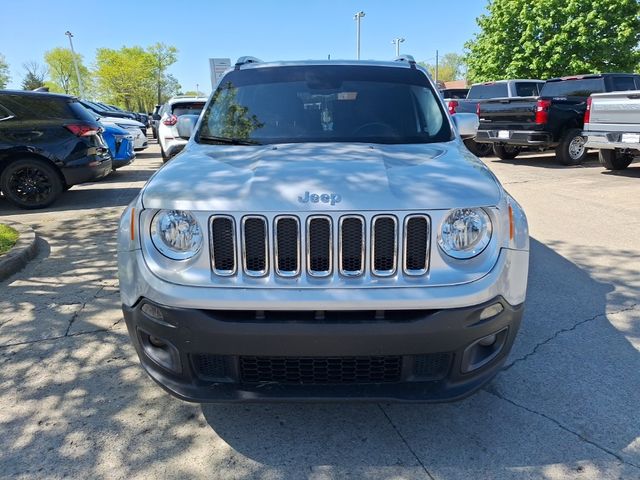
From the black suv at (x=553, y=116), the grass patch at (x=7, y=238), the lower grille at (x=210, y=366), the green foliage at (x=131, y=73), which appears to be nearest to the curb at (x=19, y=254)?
the grass patch at (x=7, y=238)

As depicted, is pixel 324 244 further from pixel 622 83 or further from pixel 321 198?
pixel 622 83

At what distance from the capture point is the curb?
4715 mm

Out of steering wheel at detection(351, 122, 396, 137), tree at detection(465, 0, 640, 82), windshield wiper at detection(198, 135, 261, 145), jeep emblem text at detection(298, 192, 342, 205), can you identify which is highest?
tree at detection(465, 0, 640, 82)

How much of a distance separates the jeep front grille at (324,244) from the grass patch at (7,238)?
160 inches

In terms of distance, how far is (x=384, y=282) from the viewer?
2131mm

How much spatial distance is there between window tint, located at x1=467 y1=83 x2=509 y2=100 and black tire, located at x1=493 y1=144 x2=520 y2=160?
1.38 meters

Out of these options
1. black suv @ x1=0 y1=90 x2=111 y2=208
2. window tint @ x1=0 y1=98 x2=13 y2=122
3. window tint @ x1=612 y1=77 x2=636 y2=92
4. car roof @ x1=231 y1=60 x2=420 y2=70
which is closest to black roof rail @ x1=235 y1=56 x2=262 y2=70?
car roof @ x1=231 y1=60 x2=420 y2=70

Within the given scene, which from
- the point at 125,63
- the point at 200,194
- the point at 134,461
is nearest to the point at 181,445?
the point at 134,461

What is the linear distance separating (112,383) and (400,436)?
1.71 metres

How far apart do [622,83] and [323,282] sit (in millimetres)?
13046

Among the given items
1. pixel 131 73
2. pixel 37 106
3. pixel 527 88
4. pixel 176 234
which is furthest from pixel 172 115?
pixel 131 73

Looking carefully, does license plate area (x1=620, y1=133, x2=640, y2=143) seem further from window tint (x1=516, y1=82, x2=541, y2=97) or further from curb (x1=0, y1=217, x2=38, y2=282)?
curb (x1=0, y1=217, x2=38, y2=282)

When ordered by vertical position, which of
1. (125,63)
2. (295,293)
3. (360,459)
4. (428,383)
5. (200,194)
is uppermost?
(125,63)

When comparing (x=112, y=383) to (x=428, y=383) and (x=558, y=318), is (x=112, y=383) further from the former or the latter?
(x=558, y=318)
